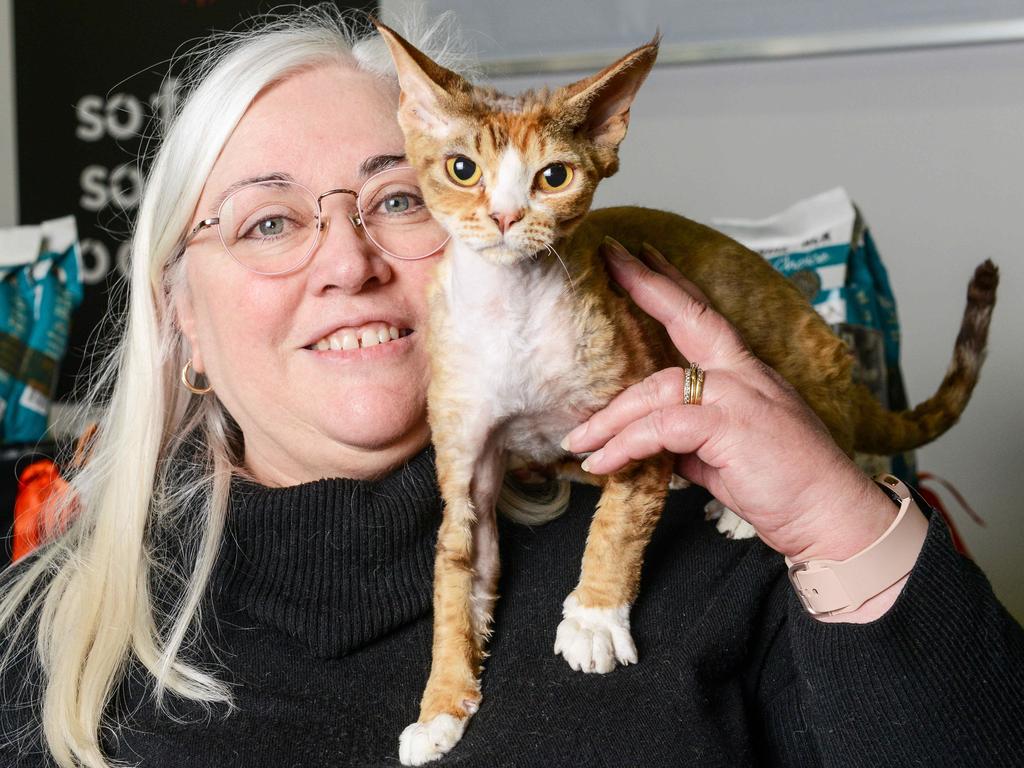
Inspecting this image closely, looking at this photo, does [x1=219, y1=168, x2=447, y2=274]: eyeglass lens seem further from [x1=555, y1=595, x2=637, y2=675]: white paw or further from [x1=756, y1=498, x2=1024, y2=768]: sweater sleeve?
[x1=756, y1=498, x2=1024, y2=768]: sweater sleeve

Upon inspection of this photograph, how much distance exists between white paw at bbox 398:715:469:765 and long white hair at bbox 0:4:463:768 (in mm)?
283

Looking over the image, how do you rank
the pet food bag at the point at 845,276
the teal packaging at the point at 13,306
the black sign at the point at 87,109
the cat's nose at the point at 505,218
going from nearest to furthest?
the cat's nose at the point at 505,218 → the pet food bag at the point at 845,276 → the teal packaging at the point at 13,306 → the black sign at the point at 87,109

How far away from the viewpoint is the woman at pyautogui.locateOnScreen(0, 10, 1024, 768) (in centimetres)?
96

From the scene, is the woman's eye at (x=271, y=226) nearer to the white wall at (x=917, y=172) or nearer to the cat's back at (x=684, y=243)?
the cat's back at (x=684, y=243)

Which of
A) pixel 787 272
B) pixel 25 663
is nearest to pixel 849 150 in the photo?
pixel 787 272

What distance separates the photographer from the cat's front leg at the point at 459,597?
993 millimetres

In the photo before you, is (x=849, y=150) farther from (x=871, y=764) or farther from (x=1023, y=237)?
(x=871, y=764)

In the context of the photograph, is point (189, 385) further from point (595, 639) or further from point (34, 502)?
point (595, 639)

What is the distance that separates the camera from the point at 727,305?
121 cm

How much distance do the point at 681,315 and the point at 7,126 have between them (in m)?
3.04

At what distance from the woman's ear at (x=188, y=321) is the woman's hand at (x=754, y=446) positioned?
2.19 ft

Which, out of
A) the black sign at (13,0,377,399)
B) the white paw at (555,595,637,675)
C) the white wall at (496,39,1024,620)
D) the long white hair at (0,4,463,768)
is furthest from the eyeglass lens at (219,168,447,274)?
the black sign at (13,0,377,399)

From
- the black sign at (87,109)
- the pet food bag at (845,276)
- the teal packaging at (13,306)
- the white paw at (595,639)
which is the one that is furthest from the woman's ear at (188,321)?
the black sign at (87,109)

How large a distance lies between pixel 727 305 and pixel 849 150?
1.51 m
